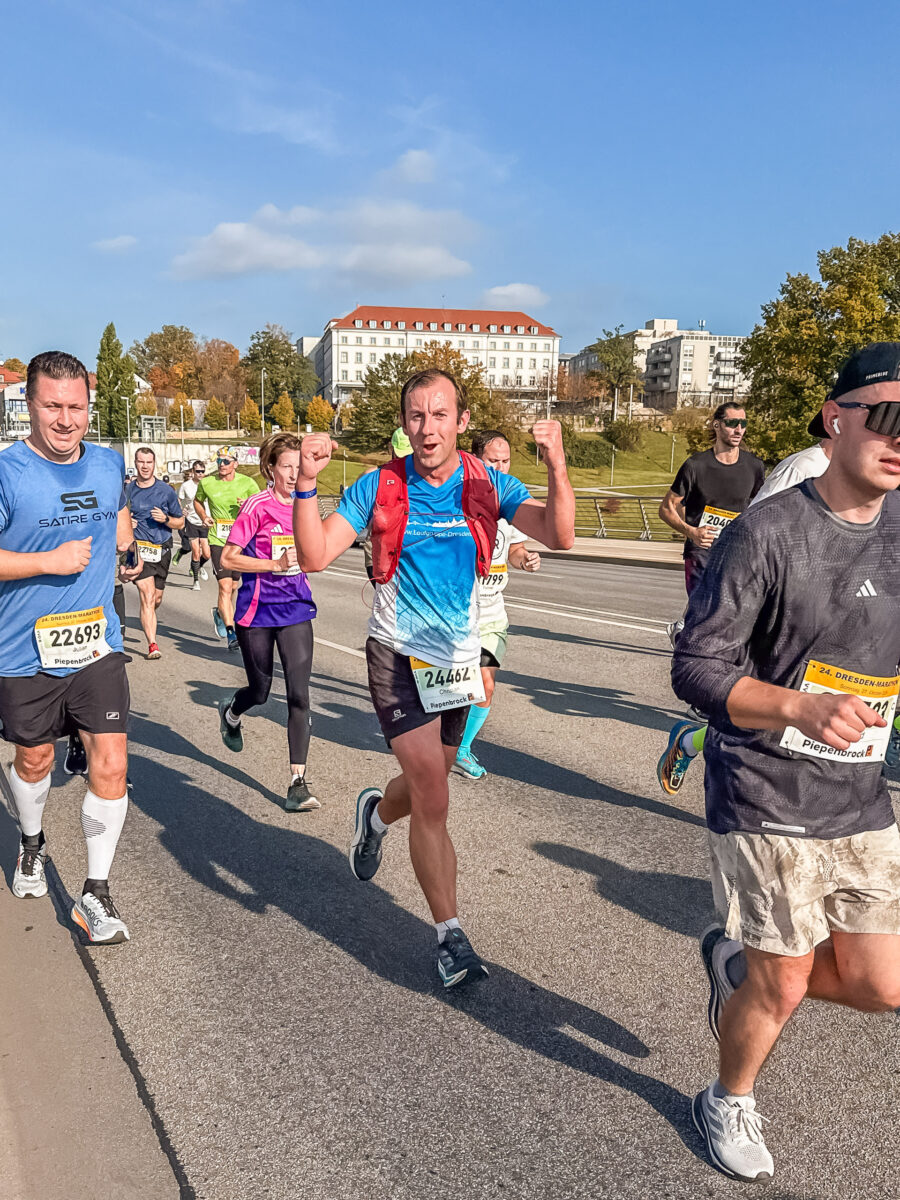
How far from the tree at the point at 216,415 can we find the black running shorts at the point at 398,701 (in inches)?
4777

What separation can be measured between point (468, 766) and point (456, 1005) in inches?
108

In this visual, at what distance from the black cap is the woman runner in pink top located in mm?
3861

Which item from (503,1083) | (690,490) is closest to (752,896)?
(503,1083)

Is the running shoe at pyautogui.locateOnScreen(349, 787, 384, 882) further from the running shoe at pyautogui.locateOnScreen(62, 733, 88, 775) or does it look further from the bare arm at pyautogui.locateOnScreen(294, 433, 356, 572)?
the running shoe at pyautogui.locateOnScreen(62, 733, 88, 775)

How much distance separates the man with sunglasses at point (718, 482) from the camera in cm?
734

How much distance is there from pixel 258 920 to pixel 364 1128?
148 cm

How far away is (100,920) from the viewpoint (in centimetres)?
390

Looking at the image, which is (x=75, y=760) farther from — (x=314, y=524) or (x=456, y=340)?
(x=456, y=340)

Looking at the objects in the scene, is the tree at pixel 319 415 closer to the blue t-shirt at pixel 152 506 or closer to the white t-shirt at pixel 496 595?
the blue t-shirt at pixel 152 506

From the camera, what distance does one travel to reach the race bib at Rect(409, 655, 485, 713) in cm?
369

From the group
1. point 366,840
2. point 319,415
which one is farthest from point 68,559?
point 319,415

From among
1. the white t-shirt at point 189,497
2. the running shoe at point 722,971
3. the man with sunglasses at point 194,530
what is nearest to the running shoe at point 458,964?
the running shoe at point 722,971

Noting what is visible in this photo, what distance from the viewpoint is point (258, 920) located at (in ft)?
13.4

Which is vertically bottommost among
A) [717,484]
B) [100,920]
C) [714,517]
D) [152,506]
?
A: [100,920]
